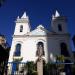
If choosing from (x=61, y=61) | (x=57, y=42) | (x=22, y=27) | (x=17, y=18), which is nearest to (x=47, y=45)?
(x=57, y=42)

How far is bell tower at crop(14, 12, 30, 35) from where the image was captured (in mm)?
32688

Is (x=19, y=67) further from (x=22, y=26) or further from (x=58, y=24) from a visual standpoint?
(x=58, y=24)

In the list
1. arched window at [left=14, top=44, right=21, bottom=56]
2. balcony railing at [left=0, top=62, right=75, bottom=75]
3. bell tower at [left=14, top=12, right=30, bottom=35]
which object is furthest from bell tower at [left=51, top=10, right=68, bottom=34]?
balcony railing at [left=0, top=62, right=75, bottom=75]

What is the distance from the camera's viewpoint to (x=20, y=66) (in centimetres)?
2828

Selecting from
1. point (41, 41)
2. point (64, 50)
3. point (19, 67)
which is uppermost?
point (41, 41)

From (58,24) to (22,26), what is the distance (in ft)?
23.9

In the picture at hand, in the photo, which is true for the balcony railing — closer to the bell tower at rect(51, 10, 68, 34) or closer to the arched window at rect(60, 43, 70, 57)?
the arched window at rect(60, 43, 70, 57)

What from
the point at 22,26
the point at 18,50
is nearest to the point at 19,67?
the point at 18,50

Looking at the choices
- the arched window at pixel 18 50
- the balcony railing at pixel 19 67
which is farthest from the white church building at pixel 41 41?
the balcony railing at pixel 19 67

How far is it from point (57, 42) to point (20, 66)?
26.7 feet

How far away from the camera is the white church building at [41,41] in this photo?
1168 inches

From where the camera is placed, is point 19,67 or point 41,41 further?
point 41,41

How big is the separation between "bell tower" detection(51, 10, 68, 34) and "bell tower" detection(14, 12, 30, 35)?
17.3 ft

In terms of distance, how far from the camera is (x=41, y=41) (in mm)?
31359
